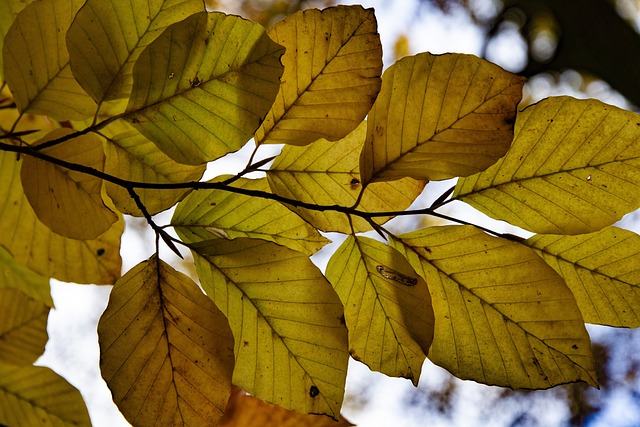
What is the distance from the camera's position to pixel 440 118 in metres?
0.33

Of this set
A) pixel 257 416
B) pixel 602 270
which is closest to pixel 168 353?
pixel 257 416

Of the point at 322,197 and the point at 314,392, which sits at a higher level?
the point at 322,197

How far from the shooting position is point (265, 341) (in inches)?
14.4

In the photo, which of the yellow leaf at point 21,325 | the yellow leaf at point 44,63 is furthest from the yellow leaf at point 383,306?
the yellow leaf at point 21,325

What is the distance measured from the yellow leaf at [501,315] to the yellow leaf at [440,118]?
6cm

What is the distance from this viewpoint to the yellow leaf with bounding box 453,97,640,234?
35cm

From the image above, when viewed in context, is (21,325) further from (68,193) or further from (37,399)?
(68,193)

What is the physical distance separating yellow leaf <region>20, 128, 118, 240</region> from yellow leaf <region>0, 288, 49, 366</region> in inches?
10.1

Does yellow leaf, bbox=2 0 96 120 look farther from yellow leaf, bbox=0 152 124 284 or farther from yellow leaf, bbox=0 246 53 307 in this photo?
yellow leaf, bbox=0 246 53 307

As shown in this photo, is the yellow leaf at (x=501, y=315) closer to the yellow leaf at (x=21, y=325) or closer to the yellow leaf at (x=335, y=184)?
the yellow leaf at (x=335, y=184)

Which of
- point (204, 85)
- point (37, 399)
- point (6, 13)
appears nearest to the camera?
point (204, 85)

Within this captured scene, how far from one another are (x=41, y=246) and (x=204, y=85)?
26 centimetres

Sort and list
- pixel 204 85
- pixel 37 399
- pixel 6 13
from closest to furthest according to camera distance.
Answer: pixel 204 85
pixel 6 13
pixel 37 399

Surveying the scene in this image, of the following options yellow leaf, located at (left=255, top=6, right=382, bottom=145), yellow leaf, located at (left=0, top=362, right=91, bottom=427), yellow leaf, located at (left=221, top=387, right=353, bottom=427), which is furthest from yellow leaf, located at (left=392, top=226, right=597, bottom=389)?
yellow leaf, located at (left=0, top=362, right=91, bottom=427)
